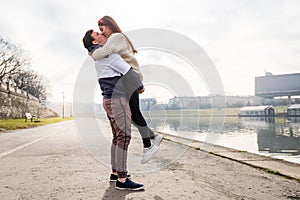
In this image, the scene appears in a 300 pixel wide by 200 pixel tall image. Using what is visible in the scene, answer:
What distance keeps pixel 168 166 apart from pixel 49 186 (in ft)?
6.32

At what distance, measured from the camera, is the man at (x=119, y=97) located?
3.10 metres

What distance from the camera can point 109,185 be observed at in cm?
323

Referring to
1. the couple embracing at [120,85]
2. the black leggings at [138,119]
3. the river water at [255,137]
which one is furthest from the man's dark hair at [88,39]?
the river water at [255,137]

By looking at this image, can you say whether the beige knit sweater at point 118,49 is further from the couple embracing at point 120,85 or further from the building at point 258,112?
the building at point 258,112

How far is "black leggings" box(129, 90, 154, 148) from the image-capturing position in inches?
127

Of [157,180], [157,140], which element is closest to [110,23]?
[157,140]

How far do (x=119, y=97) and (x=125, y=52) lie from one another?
0.50 metres

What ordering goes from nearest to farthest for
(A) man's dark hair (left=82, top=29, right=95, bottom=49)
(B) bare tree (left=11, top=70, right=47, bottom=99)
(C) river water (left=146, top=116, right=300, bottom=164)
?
(A) man's dark hair (left=82, top=29, right=95, bottom=49) < (C) river water (left=146, top=116, right=300, bottom=164) < (B) bare tree (left=11, top=70, right=47, bottom=99)

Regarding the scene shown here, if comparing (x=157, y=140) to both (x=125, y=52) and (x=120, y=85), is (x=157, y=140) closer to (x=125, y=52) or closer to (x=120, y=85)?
(x=120, y=85)

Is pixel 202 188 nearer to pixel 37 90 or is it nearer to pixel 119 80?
pixel 119 80

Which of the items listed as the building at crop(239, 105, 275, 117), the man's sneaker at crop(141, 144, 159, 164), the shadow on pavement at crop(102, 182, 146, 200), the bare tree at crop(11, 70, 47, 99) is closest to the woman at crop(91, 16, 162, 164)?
the man's sneaker at crop(141, 144, 159, 164)

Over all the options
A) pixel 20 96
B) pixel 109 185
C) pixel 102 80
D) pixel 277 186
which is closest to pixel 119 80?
pixel 102 80

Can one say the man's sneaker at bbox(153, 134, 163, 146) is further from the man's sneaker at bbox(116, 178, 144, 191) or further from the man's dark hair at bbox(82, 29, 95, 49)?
the man's dark hair at bbox(82, 29, 95, 49)

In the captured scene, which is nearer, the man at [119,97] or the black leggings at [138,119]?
the man at [119,97]
